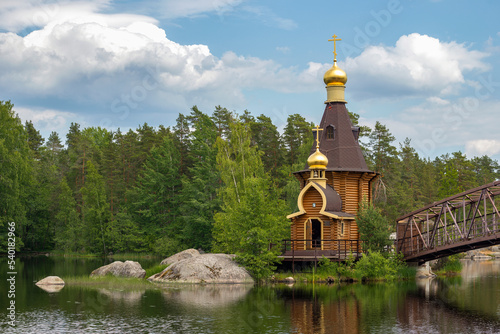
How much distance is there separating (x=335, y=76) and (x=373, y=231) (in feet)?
42.0

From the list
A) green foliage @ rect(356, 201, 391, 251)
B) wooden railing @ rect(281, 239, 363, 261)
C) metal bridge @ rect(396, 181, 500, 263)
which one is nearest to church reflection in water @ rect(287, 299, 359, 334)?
metal bridge @ rect(396, 181, 500, 263)

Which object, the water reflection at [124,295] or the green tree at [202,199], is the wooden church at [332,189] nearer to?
the water reflection at [124,295]

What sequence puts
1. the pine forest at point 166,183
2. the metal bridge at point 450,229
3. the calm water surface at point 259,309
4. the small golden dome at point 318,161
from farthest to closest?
the pine forest at point 166,183
the small golden dome at point 318,161
the metal bridge at point 450,229
the calm water surface at point 259,309

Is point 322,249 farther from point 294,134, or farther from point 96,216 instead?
point 96,216

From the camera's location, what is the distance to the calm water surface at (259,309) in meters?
25.0

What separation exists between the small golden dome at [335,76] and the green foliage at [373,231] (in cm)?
1092

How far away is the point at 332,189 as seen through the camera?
1829 inches

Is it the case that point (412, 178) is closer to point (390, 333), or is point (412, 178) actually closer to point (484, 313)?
point (484, 313)

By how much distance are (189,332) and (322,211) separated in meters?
21.9

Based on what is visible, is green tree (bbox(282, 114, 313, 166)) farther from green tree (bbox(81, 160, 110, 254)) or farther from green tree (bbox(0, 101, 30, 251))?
green tree (bbox(0, 101, 30, 251))

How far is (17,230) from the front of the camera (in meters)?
75.2

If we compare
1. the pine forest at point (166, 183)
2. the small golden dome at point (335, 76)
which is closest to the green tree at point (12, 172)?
the pine forest at point (166, 183)

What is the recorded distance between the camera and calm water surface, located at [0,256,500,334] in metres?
25.0

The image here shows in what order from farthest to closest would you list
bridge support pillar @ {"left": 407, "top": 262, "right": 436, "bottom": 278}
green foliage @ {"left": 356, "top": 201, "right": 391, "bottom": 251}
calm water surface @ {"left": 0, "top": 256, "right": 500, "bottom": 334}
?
1. bridge support pillar @ {"left": 407, "top": 262, "right": 436, "bottom": 278}
2. green foliage @ {"left": 356, "top": 201, "right": 391, "bottom": 251}
3. calm water surface @ {"left": 0, "top": 256, "right": 500, "bottom": 334}
